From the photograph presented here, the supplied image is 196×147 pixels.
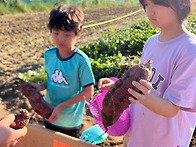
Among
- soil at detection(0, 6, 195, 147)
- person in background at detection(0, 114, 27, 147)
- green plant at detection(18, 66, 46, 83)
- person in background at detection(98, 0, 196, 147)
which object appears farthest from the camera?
green plant at detection(18, 66, 46, 83)

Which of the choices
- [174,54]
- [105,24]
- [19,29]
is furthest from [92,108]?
[105,24]

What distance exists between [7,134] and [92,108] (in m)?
0.53

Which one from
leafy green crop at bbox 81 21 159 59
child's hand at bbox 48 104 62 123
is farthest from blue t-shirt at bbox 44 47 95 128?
leafy green crop at bbox 81 21 159 59

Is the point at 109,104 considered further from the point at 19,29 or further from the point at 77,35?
the point at 19,29

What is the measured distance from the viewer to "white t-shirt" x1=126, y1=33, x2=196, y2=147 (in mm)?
1200

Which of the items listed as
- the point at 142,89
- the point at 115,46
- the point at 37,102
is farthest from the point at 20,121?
the point at 115,46

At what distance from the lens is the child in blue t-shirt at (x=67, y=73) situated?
6.33 feet

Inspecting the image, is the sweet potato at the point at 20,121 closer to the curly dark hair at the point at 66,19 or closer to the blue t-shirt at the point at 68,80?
the blue t-shirt at the point at 68,80

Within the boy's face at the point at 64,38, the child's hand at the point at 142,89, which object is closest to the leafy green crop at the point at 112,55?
the boy's face at the point at 64,38

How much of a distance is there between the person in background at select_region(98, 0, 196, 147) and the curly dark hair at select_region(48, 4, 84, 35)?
26.7 inches

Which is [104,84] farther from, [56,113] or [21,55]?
[21,55]

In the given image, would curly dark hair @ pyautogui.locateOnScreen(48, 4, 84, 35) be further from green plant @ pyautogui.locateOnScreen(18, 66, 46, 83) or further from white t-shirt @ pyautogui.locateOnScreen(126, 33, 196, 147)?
green plant @ pyautogui.locateOnScreen(18, 66, 46, 83)

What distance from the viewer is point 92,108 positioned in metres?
1.61

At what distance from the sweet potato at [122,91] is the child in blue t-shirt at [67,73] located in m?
0.58
